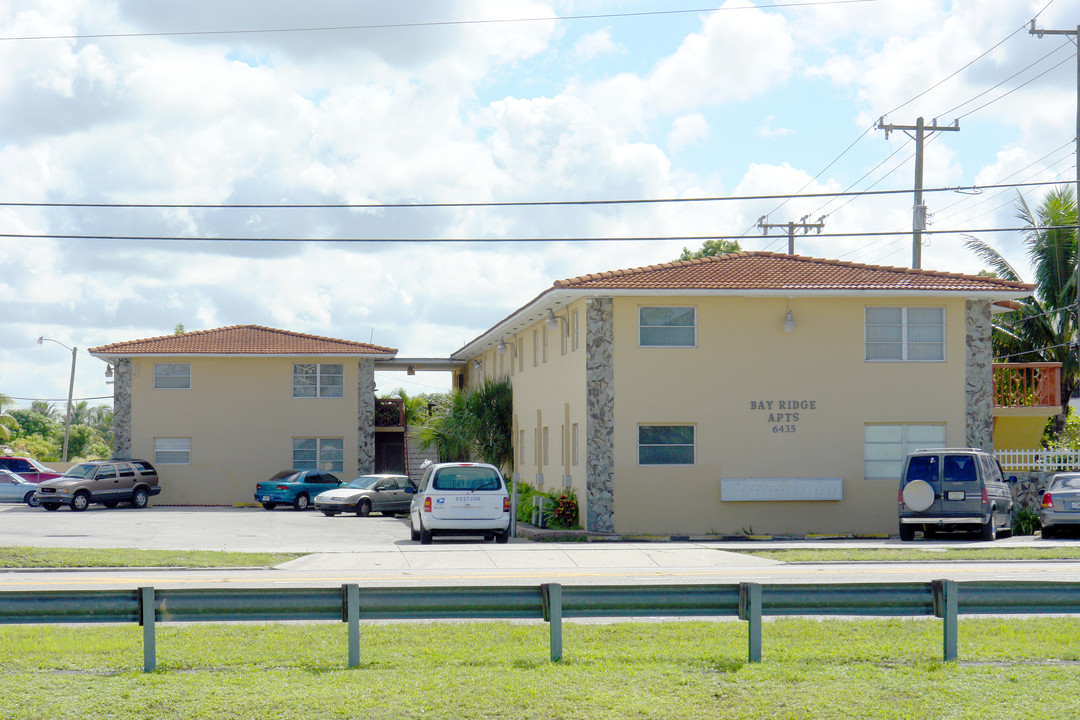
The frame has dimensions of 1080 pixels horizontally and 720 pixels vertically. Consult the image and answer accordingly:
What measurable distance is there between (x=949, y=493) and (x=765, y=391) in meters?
5.01

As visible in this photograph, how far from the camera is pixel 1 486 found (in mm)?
43031

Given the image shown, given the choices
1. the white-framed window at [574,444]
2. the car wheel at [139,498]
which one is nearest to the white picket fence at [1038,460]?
the white-framed window at [574,444]

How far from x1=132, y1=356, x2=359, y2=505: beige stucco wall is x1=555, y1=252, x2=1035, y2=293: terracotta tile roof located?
771 inches

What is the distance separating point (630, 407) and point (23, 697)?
65.4ft

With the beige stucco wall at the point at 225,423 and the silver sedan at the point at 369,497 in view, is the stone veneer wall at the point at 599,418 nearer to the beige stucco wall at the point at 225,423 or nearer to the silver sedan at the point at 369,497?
the silver sedan at the point at 369,497

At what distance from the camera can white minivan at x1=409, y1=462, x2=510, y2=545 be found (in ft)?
73.9

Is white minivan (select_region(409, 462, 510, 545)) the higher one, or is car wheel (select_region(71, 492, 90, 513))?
white minivan (select_region(409, 462, 510, 545))

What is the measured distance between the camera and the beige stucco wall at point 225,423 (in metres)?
43.0

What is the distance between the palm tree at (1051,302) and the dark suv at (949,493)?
614 inches

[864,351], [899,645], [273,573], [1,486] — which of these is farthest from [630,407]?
[1,486]

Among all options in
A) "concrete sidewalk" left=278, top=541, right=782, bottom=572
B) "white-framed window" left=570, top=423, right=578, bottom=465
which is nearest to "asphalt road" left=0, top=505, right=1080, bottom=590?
"concrete sidewalk" left=278, top=541, right=782, bottom=572

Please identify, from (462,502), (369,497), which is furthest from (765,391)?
(369,497)

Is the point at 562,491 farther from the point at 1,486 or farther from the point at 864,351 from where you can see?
the point at 1,486

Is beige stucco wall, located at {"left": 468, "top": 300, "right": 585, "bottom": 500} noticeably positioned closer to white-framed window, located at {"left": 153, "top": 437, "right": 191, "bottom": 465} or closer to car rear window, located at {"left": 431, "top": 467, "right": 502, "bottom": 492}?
car rear window, located at {"left": 431, "top": 467, "right": 502, "bottom": 492}
